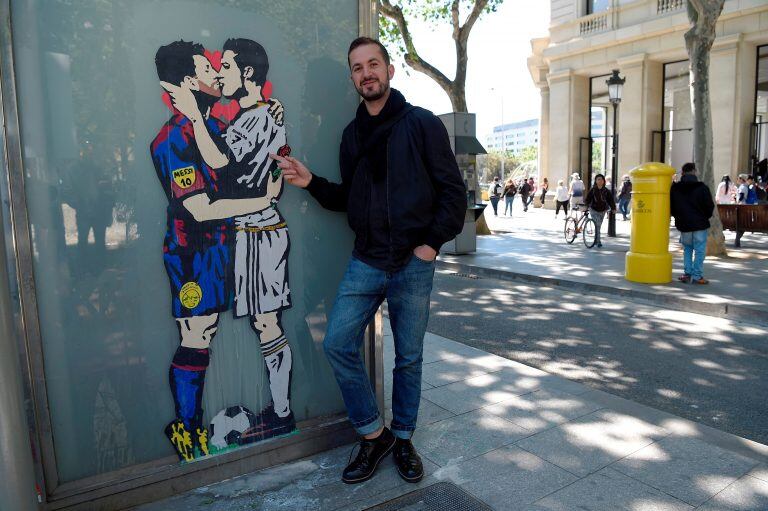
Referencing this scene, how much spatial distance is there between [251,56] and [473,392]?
2800 millimetres

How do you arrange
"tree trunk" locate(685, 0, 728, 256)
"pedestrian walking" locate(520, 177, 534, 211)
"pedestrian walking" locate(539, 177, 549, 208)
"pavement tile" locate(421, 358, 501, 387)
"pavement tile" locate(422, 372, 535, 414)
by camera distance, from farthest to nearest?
1. "pedestrian walking" locate(520, 177, 534, 211)
2. "pedestrian walking" locate(539, 177, 549, 208)
3. "tree trunk" locate(685, 0, 728, 256)
4. "pavement tile" locate(421, 358, 501, 387)
5. "pavement tile" locate(422, 372, 535, 414)

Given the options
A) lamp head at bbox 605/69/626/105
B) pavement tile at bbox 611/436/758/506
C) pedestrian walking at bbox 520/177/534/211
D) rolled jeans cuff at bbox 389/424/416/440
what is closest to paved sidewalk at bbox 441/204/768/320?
lamp head at bbox 605/69/626/105

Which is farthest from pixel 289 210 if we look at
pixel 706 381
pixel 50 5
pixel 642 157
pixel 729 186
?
pixel 642 157

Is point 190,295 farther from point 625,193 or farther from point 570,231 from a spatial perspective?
point 625,193

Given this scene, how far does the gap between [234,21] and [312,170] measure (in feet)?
2.73

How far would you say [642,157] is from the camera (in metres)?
23.5

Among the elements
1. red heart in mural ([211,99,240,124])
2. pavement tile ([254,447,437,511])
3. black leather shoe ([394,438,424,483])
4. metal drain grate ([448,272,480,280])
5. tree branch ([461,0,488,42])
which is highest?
tree branch ([461,0,488,42])

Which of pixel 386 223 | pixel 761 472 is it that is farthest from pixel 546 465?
pixel 386 223

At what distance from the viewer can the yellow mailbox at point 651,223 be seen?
8.70 m

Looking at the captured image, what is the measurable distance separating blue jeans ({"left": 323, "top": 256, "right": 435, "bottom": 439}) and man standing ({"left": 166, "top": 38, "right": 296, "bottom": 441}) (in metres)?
0.34

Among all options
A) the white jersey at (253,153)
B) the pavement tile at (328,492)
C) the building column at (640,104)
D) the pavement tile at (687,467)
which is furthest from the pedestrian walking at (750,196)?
the white jersey at (253,153)

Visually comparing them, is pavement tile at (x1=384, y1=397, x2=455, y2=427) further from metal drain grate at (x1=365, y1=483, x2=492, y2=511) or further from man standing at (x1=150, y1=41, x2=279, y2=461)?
man standing at (x1=150, y1=41, x2=279, y2=461)

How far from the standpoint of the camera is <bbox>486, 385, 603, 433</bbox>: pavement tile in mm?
3740

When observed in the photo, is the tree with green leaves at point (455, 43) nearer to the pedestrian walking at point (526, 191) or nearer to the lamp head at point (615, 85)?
the lamp head at point (615, 85)
